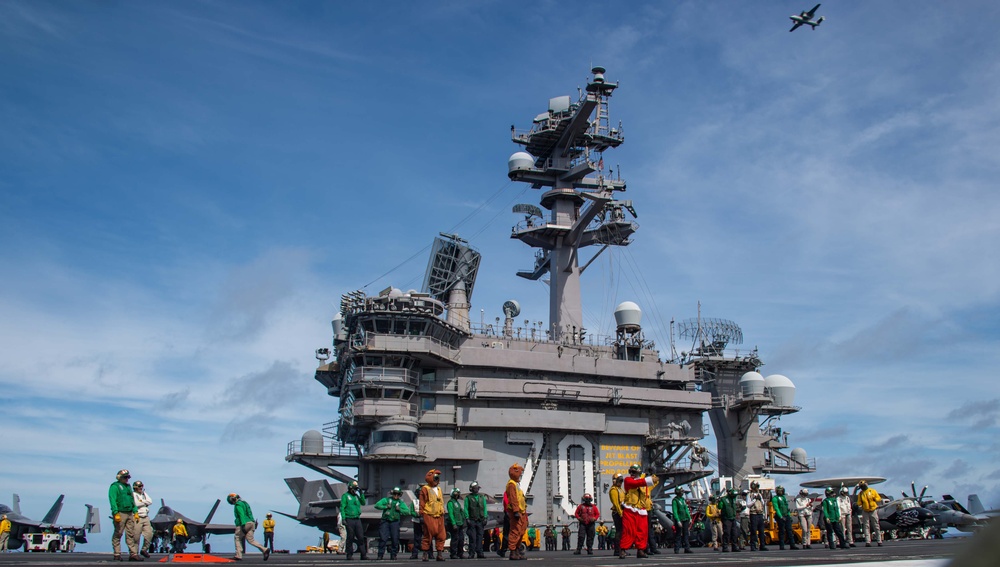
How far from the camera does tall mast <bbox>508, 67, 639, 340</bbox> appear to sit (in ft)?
166

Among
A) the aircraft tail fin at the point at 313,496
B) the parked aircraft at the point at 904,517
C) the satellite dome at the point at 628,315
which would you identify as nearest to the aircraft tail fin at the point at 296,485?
the aircraft tail fin at the point at 313,496

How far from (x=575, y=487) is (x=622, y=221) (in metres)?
18.1

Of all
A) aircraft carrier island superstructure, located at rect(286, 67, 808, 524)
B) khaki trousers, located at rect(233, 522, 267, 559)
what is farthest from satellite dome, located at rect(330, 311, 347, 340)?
khaki trousers, located at rect(233, 522, 267, 559)

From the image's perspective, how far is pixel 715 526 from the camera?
30.7m

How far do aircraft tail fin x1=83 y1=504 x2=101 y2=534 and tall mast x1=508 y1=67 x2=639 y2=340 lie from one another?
3262 cm

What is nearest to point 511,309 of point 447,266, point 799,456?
point 447,266

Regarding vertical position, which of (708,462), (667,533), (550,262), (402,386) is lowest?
(667,533)

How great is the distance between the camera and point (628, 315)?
4819 cm

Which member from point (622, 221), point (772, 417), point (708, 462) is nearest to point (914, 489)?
point (708, 462)

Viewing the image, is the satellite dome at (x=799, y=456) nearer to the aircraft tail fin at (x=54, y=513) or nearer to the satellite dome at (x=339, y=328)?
the satellite dome at (x=339, y=328)

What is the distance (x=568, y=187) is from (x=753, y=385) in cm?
1822

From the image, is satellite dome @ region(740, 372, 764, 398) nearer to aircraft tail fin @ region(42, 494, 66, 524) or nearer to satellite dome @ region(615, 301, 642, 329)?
satellite dome @ region(615, 301, 642, 329)

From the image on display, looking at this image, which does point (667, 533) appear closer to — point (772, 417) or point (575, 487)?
point (575, 487)

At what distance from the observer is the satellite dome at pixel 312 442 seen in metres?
39.6
